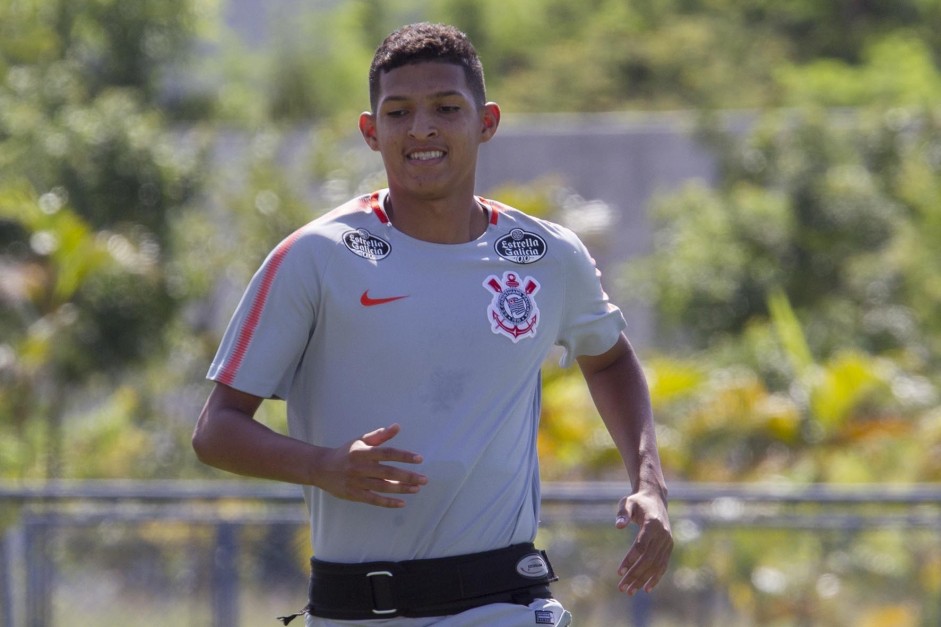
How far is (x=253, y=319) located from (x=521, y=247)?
69 cm

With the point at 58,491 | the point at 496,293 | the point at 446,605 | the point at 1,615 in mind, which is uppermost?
the point at 496,293

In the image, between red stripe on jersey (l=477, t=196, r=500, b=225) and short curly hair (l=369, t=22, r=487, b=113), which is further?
red stripe on jersey (l=477, t=196, r=500, b=225)

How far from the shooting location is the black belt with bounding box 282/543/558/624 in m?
3.43

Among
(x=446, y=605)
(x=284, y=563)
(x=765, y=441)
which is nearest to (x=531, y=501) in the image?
(x=446, y=605)

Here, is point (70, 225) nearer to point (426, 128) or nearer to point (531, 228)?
point (531, 228)

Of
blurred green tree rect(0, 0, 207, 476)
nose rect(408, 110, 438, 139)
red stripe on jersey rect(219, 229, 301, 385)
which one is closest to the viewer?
red stripe on jersey rect(219, 229, 301, 385)

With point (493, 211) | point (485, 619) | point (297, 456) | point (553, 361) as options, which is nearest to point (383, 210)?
point (493, 211)

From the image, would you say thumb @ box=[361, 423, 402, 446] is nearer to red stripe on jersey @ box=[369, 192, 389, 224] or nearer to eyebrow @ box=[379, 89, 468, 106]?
red stripe on jersey @ box=[369, 192, 389, 224]

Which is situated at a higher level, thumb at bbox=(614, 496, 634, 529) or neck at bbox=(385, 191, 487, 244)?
neck at bbox=(385, 191, 487, 244)

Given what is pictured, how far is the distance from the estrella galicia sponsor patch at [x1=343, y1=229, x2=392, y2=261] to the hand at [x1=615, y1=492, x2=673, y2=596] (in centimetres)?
80

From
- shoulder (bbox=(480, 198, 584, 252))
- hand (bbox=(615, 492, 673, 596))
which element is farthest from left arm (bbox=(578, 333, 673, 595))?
shoulder (bbox=(480, 198, 584, 252))

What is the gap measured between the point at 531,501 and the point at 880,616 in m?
4.39

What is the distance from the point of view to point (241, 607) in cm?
769

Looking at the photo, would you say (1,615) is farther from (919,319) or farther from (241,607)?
(919,319)
